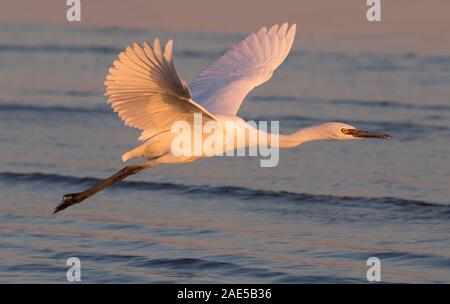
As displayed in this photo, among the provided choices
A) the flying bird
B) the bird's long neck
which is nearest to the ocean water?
the flying bird

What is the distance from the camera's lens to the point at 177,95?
11758mm

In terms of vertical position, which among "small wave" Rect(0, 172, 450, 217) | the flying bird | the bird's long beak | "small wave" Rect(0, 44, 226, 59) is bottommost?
"small wave" Rect(0, 172, 450, 217)

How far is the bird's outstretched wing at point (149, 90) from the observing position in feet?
36.9

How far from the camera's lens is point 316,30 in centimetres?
2488

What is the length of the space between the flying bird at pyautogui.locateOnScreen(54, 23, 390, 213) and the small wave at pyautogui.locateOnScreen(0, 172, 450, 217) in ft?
6.95

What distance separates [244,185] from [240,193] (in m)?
0.29

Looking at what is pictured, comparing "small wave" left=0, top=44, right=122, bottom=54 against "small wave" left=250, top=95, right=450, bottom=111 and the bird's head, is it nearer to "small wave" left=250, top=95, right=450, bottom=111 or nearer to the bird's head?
"small wave" left=250, top=95, right=450, bottom=111

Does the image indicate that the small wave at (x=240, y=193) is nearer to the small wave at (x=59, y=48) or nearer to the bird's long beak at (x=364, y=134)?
the bird's long beak at (x=364, y=134)

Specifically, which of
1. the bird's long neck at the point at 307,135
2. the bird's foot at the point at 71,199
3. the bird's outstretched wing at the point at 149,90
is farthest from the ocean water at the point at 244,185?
the bird's outstretched wing at the point at 149,90

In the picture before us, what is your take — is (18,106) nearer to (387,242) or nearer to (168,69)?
(387,242)

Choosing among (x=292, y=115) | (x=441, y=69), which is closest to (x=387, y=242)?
(x=292, y=115)

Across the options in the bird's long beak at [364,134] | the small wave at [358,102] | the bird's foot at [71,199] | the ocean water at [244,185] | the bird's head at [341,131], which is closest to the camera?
the bird's long beak at [364,134]

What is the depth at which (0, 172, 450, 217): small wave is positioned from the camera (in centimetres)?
1560

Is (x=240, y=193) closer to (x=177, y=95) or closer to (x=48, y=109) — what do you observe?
(x=177, y=95)
